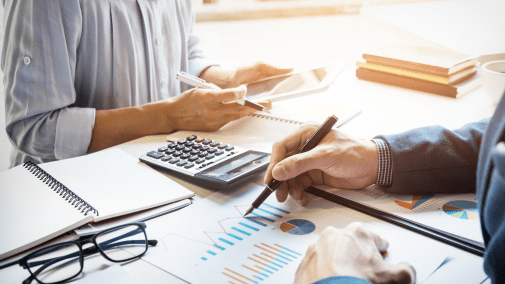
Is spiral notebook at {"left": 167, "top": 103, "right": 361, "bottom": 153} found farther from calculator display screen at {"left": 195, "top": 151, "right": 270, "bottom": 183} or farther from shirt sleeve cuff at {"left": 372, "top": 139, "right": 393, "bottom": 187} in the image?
shirt sleeve cuff at {"left": 372, "top": 139, "right": 393, "bottom": 187}

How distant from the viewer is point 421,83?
4.22 feet

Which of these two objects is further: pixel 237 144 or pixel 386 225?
pixel 237 144

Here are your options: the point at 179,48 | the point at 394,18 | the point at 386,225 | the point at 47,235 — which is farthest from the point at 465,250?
the point at 394,18

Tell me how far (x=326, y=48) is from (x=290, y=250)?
237 centimetres

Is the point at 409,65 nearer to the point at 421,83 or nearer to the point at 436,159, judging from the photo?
the point at 421,83

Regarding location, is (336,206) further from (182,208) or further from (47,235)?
(47,235)

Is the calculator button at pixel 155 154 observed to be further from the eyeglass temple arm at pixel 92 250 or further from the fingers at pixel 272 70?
the fingers at pixel 272 70

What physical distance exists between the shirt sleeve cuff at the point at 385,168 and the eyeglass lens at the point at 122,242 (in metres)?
0.43

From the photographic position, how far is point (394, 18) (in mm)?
1702

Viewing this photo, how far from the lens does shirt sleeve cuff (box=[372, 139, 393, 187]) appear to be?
→ 28.7 inches

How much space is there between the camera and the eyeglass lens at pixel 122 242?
0.58 metres

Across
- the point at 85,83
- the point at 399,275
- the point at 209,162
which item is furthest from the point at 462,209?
the point at 85,83

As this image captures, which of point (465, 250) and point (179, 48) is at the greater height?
point (179, 48)

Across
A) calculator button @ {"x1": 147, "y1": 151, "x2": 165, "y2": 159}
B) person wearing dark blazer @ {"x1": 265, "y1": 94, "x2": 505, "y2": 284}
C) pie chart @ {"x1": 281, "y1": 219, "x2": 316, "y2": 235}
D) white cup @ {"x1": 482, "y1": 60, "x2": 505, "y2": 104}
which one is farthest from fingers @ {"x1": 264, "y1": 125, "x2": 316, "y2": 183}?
white cup @ {"x1": 482, "y1": 60, "x2": 505, "y2": 104}
